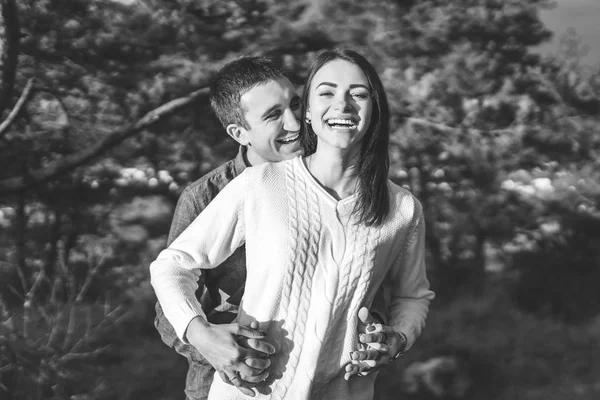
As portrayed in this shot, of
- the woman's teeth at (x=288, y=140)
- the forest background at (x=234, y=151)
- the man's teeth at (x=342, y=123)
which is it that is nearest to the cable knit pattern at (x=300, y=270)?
the man's teeth at (x=342, y=123)

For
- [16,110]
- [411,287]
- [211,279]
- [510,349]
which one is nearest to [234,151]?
[16,110]

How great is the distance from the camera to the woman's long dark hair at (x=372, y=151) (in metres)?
0.87

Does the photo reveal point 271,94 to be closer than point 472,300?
Yes

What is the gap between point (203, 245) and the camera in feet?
2.83

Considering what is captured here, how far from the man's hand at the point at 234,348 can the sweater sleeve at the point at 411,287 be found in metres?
0.22

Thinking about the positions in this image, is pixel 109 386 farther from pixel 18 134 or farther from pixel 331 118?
pixel 331 118

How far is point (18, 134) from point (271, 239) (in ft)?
8.64

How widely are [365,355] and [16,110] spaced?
2671 mm

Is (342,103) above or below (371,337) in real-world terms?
above

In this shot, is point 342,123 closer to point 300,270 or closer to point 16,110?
point 300,270

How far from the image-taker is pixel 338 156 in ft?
2.89

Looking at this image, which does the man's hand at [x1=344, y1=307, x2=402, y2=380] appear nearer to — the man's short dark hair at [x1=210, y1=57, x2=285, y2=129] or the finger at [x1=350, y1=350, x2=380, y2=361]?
the finger at [x1=350, y1=350, x2=380, y2=361]

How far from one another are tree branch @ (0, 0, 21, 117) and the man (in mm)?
1901

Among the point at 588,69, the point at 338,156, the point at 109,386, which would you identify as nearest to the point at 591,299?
the point at 588,69
